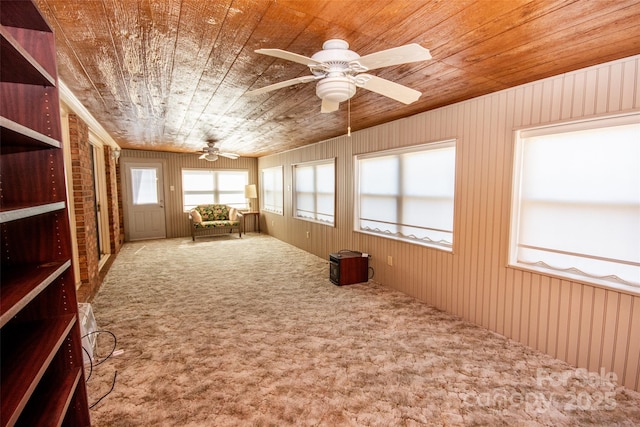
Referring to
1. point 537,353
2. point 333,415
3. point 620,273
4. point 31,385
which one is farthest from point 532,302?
point 31,385

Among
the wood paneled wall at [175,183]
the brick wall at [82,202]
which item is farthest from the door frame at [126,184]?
the brick wall at [82,202]

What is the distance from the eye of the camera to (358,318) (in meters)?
3.02

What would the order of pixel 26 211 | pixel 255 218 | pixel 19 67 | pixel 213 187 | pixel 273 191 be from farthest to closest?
pixel 255 218 → pixel 213 187 → pixel 273 191 → pixel 19 67 → pixel 26 211

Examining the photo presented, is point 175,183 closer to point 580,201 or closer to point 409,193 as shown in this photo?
point 409,193

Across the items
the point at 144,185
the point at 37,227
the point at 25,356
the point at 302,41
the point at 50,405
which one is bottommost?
the point at 50,405

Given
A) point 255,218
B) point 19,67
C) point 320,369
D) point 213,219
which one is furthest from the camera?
point 255,218

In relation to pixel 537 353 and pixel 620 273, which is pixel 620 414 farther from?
pixel 620 273

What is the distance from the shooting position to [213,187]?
8273 millimetres

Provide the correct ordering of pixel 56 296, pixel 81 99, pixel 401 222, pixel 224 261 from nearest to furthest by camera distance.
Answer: pixel 56 296 → pixel 81 99 → pixel 401 222 → pixel 224 261

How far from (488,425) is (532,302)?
121 cm

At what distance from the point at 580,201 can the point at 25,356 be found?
3.24m

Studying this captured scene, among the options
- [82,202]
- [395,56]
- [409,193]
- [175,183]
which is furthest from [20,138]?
[175,183]

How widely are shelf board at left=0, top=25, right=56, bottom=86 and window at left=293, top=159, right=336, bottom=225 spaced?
4.01 metres

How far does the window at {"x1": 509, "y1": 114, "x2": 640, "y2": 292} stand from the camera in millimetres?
1973
